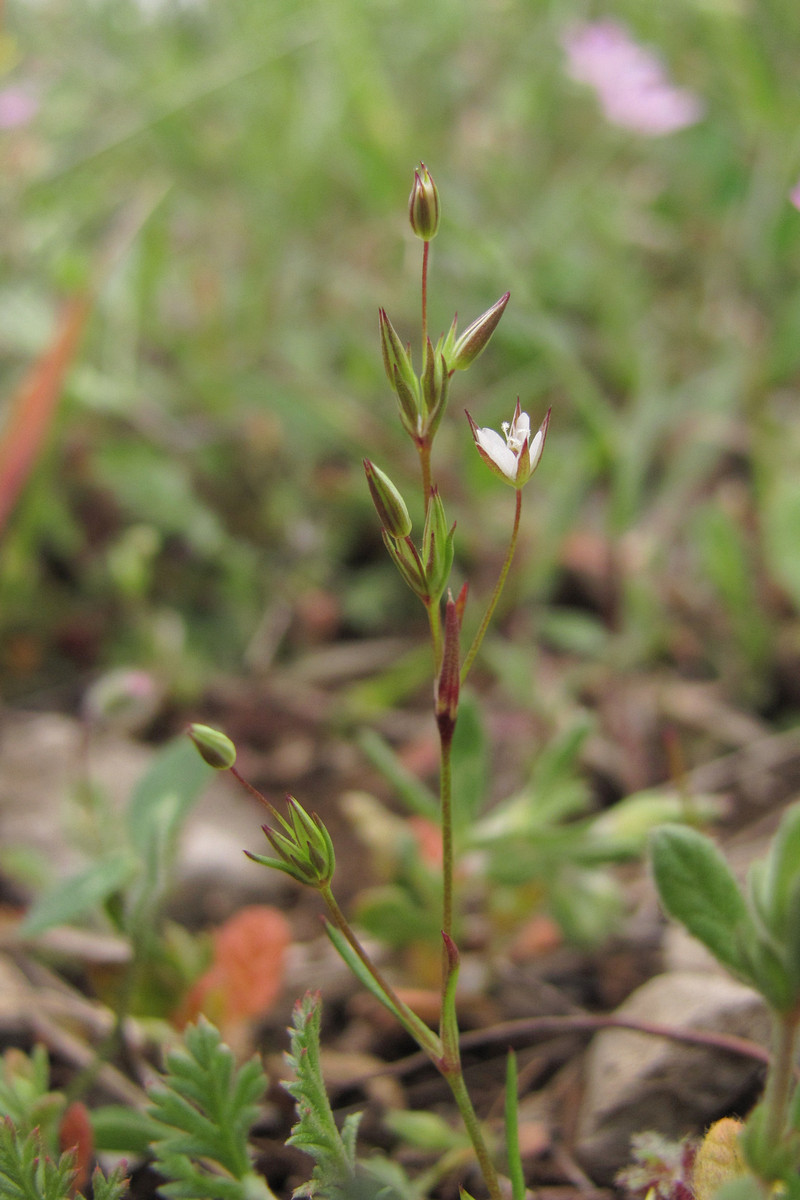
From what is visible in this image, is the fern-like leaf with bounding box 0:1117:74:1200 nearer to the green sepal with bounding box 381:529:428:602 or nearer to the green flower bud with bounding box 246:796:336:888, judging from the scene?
the green flower bud with bounding box 246:796:336:888

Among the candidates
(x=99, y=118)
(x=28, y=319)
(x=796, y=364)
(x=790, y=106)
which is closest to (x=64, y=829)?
(x=28, y=319)

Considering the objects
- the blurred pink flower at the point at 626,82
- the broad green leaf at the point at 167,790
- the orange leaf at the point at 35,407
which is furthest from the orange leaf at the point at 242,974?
the blurred pink flower at the point at 626,82

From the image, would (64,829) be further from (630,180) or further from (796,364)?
(630,180)

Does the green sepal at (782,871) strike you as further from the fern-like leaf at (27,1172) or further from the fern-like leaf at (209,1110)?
the fern-like leaf at (27,1172)

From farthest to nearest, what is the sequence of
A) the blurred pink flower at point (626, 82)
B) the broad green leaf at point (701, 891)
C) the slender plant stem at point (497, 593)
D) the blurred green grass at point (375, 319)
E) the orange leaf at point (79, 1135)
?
the blurred pink flower at point (626, 82) < the blurred green grass at point (375, 319) < the orange leaf at point (79, 1135) < the broad green leaf at point (701, 891) < the slender plant stem at point (497, 593)

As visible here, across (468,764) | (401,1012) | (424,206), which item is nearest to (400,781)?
(468,764)
